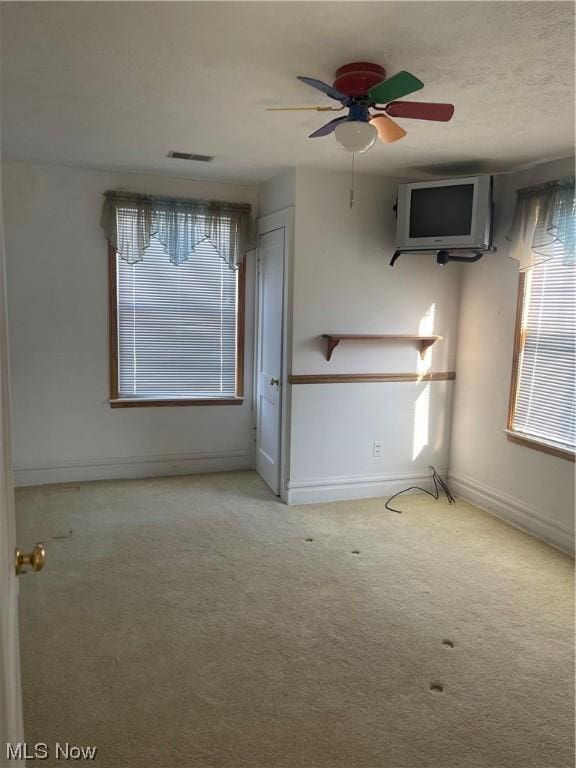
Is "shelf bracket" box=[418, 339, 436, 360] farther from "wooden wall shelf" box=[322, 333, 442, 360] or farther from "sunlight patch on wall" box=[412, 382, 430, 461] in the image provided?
"sunlight patch on wall" box=[412, 382, 430, 461]

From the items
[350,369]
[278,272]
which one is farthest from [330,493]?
[278,272]

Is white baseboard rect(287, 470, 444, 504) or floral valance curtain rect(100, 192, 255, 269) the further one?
floral valance curtain rect(100, 192, 255, 269)

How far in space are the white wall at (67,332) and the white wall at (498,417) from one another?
2.04m

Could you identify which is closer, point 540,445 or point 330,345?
point 540,445

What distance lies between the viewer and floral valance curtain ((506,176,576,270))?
11.1 feet

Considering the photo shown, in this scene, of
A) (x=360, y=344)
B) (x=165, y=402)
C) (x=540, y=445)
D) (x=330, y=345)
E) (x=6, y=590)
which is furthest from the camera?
(x=165, y=402)

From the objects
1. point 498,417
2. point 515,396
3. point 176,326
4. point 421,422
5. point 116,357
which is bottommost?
point 421,422

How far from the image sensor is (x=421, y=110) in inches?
87.7

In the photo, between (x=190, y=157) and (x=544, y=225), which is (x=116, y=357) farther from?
(x=544, y=225)

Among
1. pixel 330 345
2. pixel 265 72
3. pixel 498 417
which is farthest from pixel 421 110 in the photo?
pixel 498 417

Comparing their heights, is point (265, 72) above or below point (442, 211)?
above

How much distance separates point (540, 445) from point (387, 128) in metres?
2.31

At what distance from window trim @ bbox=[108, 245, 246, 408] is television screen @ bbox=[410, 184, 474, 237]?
60.6 inches

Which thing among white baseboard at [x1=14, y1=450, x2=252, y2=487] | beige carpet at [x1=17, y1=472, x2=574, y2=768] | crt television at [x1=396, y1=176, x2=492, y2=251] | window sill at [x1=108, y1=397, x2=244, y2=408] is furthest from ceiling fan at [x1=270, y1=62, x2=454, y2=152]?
white baseboard at [x1=14, y1=450, x2=252, y2=487]
